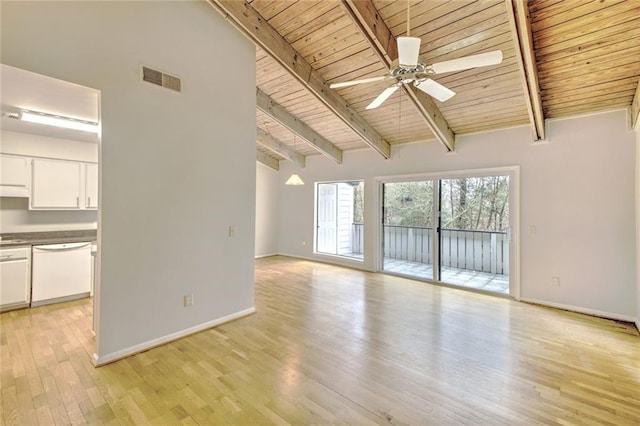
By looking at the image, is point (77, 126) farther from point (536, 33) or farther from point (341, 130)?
point (536, 33)

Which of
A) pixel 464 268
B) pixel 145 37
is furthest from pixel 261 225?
pixel 145 37

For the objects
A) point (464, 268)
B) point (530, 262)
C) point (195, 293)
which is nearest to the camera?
point (195, 293)

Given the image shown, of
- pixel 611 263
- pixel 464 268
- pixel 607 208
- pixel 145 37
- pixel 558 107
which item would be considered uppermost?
pixel 145 37

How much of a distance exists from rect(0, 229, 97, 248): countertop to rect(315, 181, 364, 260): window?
4624mm

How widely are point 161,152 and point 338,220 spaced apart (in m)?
5.01

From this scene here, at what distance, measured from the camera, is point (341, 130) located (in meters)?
5.74

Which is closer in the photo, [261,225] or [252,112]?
[252,112]

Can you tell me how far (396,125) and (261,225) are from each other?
4409mm

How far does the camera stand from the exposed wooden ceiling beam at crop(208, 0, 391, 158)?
125 inches

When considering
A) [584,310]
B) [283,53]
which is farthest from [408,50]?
[584,310]

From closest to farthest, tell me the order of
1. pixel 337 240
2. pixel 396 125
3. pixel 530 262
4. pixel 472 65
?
1. pixel 472 65
2. pixel 530 262
3. pixel 396 125
4. pixel 337 240

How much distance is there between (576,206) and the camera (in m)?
3.96

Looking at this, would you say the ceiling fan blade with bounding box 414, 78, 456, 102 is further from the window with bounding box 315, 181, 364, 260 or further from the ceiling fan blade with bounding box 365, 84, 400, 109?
the window with bounding box 315, 181, 364, 260

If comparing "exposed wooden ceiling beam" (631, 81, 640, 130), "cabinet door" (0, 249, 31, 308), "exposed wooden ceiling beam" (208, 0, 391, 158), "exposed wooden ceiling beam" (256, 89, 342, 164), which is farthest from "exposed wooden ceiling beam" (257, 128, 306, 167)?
"exposed wooden ceiling beam" (631, 81, 640, 130)
